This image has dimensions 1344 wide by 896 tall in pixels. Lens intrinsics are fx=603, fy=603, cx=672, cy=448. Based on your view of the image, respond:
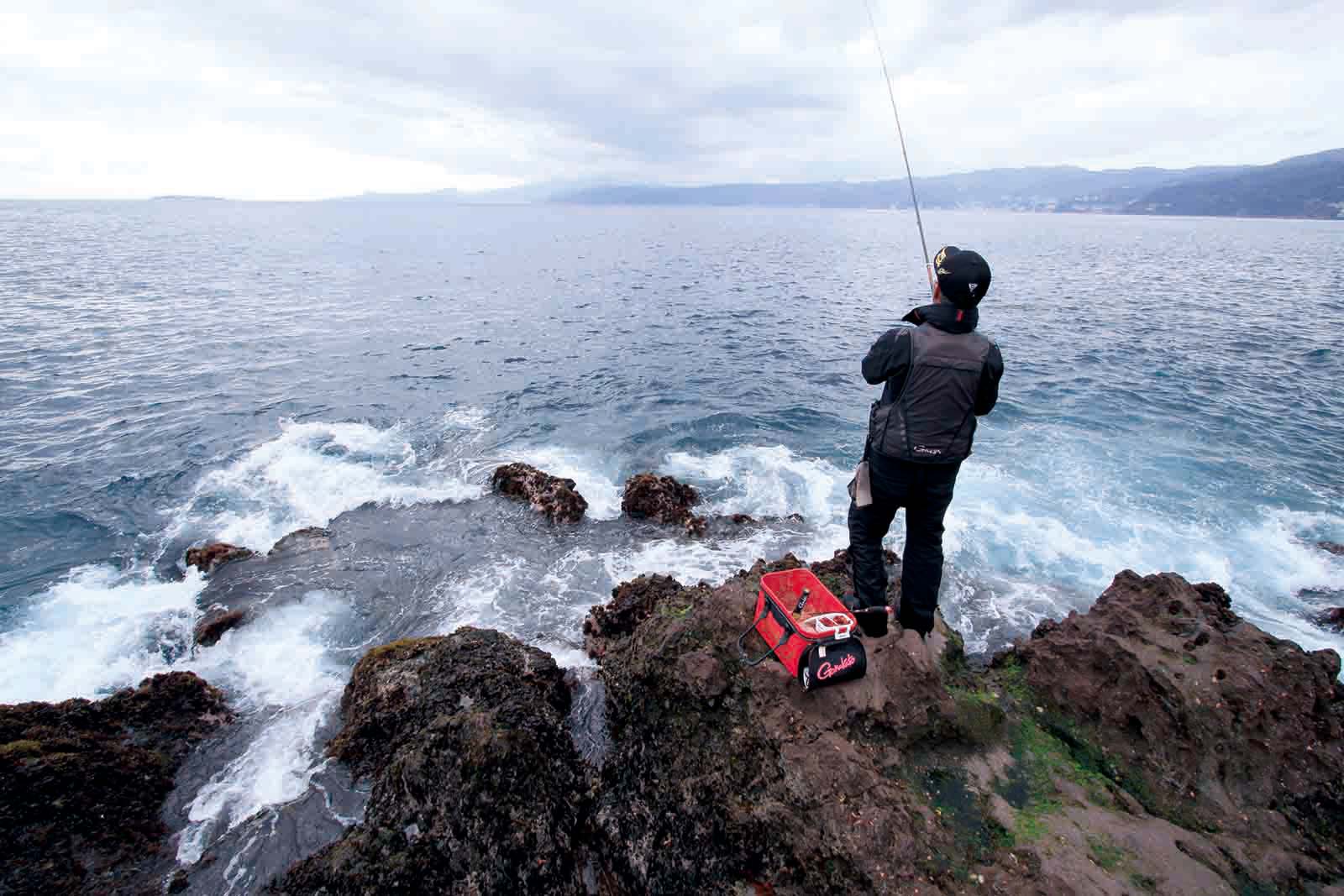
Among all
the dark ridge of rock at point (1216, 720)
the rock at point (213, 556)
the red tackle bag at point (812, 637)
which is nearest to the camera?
the dark ridge of rock at point (1216, 720)

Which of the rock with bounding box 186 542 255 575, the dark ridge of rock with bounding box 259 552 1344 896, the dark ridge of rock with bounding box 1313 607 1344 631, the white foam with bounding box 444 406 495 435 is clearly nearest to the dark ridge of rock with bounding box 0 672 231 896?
the dark ridge of rock with bounding box 259 552 1344 896

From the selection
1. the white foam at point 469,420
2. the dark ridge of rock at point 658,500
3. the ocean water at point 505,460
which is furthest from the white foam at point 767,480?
the white foam at point 469,420

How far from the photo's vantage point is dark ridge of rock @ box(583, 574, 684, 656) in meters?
9.68

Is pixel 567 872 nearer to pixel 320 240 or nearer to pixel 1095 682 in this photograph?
pixel 1095 682

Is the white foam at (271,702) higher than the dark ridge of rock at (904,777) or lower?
lower

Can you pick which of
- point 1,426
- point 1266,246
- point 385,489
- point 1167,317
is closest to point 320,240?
point 1,426

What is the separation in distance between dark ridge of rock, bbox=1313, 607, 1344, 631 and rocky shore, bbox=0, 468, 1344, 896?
5197mm

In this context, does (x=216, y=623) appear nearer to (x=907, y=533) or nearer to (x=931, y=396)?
(x=907, y=533)

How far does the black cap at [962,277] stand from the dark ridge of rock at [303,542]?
41.9ft

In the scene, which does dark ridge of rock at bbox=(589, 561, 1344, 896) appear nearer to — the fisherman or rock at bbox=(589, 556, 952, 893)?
rock at bbox=(589, 556, 952, 893)

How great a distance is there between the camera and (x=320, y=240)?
88.3 m

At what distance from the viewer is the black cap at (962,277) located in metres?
4.70

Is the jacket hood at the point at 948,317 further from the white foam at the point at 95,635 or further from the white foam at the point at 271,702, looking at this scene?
the white foam at the point at 95,635

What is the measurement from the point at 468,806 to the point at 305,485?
1213 cm
